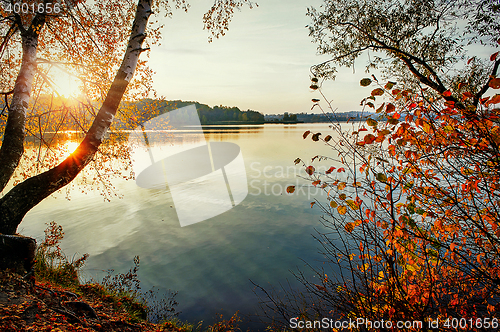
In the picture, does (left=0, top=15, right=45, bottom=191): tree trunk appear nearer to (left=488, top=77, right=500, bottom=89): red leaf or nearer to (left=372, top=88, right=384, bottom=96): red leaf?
(left=372, top=88, right=384, bottom=96): red leaf

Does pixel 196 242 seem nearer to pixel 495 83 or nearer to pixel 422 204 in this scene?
pixel 422 204

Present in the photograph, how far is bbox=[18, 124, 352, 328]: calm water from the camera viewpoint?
23.3 ft

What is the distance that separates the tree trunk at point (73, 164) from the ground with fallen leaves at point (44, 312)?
90 centimetres

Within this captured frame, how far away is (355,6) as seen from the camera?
8.05 metres

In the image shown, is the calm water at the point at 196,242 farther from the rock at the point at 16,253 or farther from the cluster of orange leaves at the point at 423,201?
the cluster of orange leaves at the point at 423,201

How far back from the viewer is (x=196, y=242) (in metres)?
9.70

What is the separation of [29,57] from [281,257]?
8896 mm

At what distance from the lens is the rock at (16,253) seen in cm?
349

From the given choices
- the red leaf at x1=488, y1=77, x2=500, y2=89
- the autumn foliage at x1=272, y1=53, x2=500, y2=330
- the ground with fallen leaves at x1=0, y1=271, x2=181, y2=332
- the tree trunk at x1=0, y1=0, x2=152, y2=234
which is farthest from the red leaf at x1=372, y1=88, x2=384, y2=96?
the ground with fallen leaves at x1=0, y1=271, x2=181, y2=332

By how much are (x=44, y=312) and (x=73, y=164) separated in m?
2.26

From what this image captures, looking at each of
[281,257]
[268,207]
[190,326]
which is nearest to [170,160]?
[268,207]

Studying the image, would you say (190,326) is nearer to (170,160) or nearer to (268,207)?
(268,207)

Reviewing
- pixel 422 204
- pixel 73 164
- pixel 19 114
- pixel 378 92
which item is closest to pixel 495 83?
pixel 378 92

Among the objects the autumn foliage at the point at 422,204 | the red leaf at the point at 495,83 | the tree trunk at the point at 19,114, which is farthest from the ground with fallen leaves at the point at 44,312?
the red leaf at the point at 495,83
